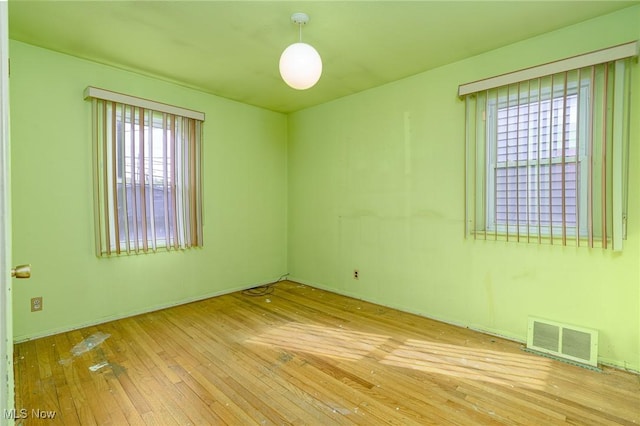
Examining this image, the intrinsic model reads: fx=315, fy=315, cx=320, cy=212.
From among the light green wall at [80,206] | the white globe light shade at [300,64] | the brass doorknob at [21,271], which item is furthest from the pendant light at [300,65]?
the light green wall at [80,206]

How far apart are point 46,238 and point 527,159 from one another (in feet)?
13.2

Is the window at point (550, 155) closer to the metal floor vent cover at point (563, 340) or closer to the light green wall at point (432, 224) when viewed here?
the light green wall at point (432, 224)

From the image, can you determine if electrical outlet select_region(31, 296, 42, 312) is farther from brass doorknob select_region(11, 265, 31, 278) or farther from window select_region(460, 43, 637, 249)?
window select_region(460, 43, 637, 249)

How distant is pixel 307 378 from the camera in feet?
6.82

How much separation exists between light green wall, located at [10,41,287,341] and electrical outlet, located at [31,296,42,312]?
1.3 inches

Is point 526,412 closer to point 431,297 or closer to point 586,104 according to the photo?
point 431,297

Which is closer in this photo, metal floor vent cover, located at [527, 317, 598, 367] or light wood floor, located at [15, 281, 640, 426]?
light wood floor, located at [15, 281, 640, 426]

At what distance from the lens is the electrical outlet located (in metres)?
2.62

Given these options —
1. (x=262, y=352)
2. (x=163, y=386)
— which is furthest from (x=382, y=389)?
(x=163, y=386)

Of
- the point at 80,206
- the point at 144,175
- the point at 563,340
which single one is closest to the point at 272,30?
the point at 144,175

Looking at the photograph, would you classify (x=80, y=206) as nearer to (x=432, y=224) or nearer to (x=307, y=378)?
(x=307, y=378)

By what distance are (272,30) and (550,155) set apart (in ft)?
7.54

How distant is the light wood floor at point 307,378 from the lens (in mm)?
1726

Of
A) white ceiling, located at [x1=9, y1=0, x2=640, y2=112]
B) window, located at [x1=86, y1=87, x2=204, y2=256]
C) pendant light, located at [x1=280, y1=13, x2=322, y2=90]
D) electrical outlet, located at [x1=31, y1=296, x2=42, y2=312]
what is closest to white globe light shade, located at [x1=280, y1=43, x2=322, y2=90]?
pendant light, located at [x1=280, y1=13, x2=322, y2=90]
